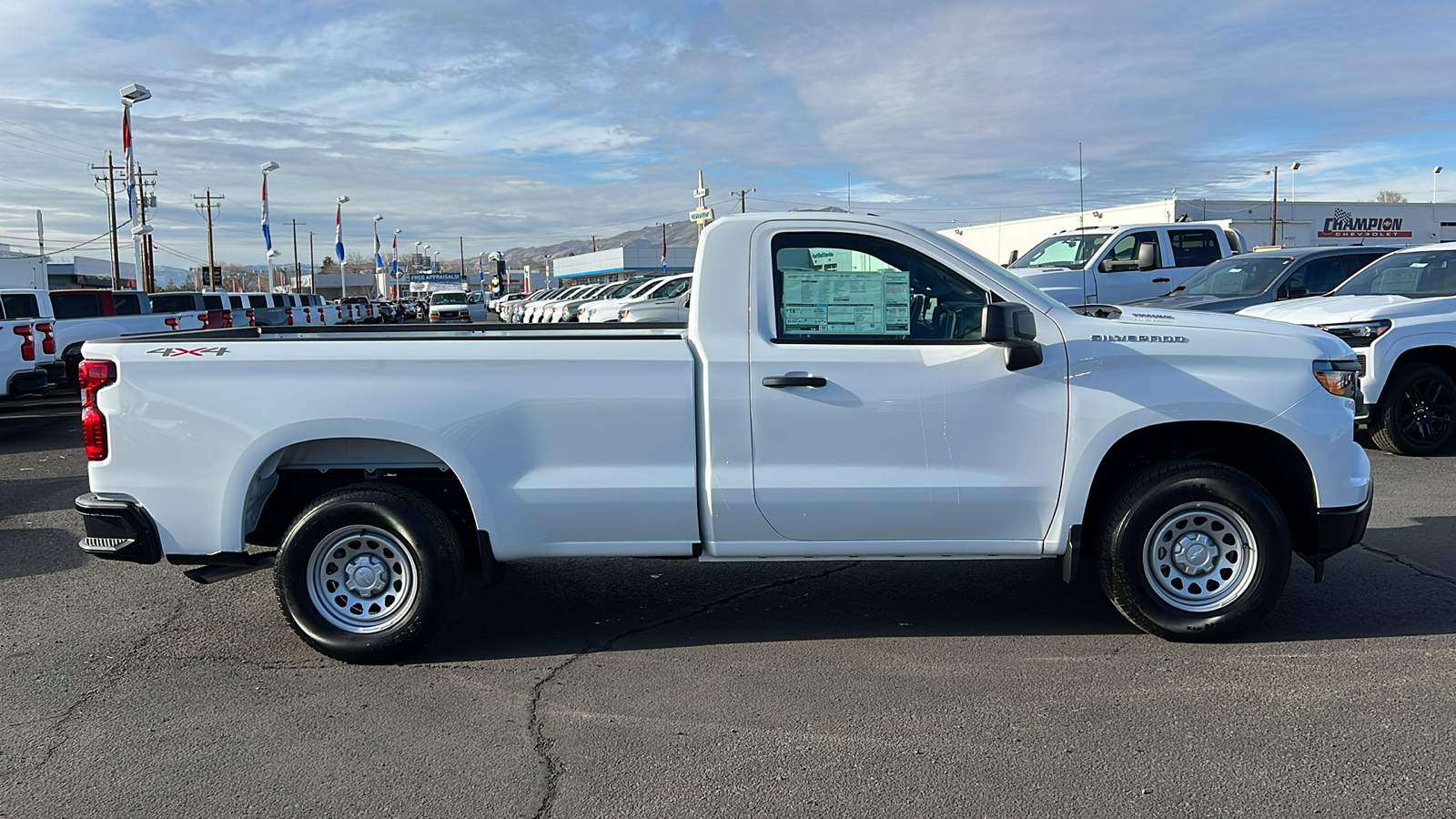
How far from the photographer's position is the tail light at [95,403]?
4738 millimetres

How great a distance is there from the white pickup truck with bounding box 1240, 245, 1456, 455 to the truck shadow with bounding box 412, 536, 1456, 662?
3.60 metres

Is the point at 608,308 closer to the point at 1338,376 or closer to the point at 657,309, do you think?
the point at 657,309

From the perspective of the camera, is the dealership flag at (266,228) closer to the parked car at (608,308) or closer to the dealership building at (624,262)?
the parked car at (608,308)

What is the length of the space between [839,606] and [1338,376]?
8.47ft

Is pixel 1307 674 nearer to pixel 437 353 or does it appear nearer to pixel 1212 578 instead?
pixel 1212 578

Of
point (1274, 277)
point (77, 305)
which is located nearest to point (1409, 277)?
point (1274, 277)

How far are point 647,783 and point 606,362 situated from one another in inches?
70.5

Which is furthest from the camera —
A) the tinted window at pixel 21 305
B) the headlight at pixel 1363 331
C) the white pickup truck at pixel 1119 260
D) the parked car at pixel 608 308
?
the parked car at pixel 608 308

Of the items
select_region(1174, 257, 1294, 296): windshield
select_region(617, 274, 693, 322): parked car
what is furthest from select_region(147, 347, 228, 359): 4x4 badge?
select_region(617, 274, 693, 322): parked car

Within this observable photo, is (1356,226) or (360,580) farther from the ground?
(1356,226)

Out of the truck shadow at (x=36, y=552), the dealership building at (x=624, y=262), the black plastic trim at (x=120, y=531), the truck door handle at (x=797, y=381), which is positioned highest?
the dealership building at (x=624, y=262)

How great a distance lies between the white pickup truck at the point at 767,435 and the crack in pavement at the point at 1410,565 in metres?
1.43

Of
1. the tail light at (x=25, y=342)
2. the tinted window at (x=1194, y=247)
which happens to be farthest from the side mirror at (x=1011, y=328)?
the tail light at (x=25, y=342)

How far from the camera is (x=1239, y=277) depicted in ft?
41.5
